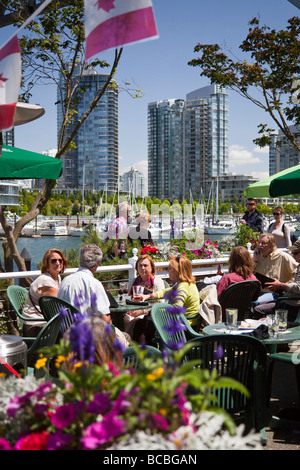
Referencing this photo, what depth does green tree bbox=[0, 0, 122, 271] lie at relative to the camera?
945 cm

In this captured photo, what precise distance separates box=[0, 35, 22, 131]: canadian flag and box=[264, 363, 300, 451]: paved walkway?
9.77 ft

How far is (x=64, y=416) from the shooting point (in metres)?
1.49

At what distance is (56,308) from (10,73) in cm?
244

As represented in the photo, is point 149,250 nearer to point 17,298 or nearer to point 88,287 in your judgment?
point 17,298

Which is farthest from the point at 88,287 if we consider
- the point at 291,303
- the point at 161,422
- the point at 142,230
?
the point at 142,230

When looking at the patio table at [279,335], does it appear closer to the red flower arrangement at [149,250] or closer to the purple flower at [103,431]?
the purple flower at [103,431]

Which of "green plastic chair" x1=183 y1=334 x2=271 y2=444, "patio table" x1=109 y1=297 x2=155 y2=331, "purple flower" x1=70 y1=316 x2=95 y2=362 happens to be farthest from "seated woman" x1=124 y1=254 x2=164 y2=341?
"purple flower" x1=70 y1=316 x2=95 y2=362

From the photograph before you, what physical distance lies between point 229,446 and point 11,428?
727mm

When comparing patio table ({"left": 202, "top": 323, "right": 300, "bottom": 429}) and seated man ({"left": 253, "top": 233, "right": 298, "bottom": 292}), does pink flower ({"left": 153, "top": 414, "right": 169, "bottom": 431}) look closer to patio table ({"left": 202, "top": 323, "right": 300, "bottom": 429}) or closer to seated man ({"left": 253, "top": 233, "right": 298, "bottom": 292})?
patio table ({"left": 202, "top": 323, "right": 300, "bottom": 429})

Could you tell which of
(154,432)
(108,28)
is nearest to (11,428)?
(154,432)

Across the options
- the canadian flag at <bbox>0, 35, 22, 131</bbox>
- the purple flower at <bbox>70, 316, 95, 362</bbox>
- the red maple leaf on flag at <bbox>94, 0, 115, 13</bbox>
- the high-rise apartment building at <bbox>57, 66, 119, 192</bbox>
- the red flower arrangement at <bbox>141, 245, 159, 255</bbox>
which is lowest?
the red flower arrangement at <bbox>141, 245, 159, 255</bbox>

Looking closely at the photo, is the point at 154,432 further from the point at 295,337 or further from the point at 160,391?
the point at 295,337

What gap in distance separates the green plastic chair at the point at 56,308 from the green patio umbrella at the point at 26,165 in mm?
1246

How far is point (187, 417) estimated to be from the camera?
1.48 m
